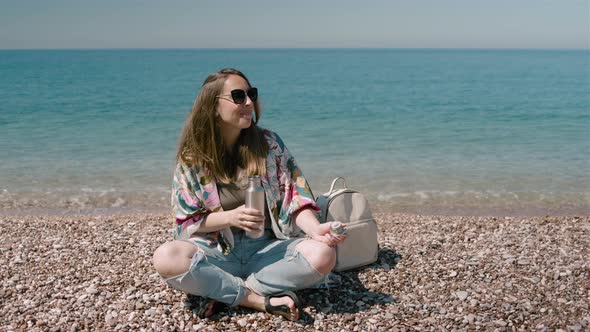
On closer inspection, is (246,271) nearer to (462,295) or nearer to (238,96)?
(238,96)

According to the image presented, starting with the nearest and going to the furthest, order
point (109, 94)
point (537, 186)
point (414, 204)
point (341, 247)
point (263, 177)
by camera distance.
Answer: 1. point (263, 177)
2. point (341, 247)
3. point (414, 204)
4. point (537, 186)
5. point (109, 94)

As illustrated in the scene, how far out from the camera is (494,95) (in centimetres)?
3247

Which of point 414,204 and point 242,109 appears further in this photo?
point 414,204

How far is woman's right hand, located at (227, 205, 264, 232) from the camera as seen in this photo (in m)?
4.10

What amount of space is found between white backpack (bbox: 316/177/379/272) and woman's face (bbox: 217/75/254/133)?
104 centimetres

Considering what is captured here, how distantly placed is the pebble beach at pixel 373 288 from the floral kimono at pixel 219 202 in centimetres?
57

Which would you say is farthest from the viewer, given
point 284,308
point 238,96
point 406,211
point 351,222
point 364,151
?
point 364,151

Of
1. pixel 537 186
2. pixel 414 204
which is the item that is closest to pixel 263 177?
pixel 414 204

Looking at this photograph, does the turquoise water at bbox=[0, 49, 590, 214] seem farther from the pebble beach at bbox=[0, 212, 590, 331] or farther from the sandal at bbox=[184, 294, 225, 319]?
the sandal at bbox=[184, 294, 225, 319]

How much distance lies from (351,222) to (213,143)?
1445 mm

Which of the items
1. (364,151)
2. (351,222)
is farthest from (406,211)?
(364,151)

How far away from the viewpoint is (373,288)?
490 centimetres

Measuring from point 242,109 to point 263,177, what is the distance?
544mm

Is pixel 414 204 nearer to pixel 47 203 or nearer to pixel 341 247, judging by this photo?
pixel 341 247
